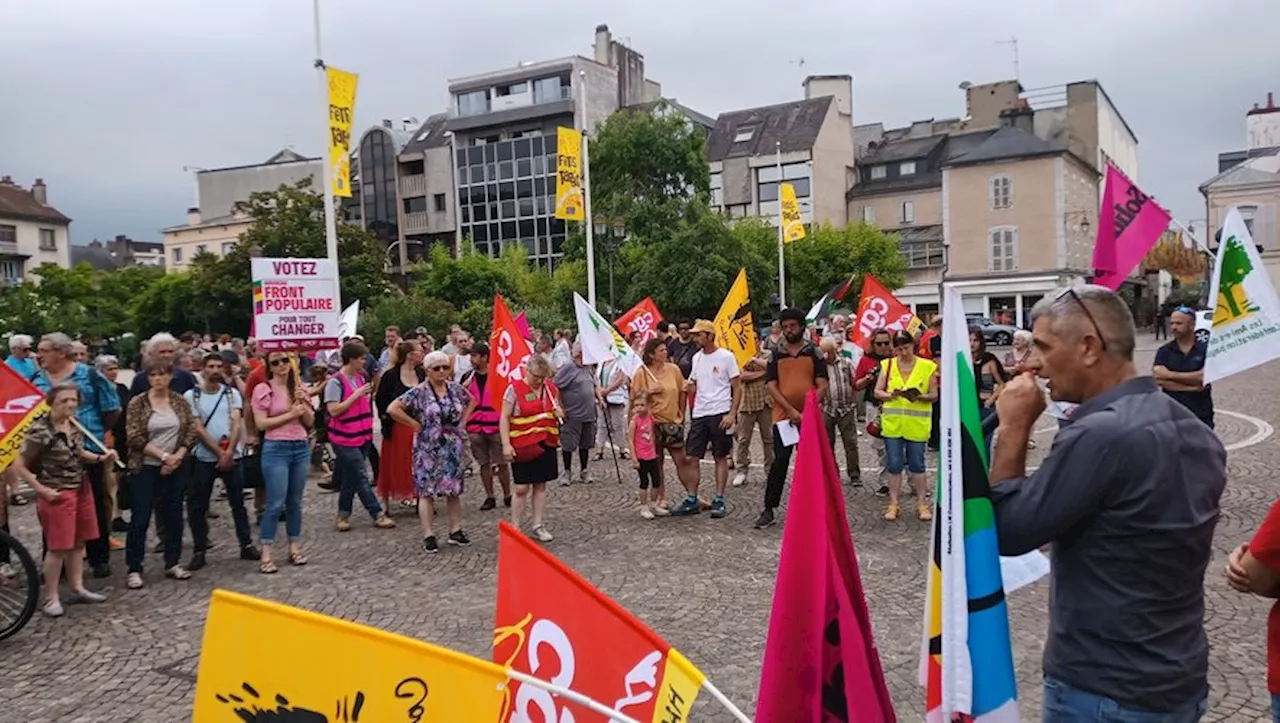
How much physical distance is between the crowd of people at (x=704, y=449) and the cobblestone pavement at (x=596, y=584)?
1.07 feet

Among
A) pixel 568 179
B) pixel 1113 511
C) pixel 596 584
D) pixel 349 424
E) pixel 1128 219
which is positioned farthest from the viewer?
pixel 568 179

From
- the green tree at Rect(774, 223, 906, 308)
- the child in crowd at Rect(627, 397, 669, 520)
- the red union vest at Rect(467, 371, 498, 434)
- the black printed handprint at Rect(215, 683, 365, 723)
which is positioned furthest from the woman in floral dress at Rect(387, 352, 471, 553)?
the green tree at Rect(774, 223, 906, 308)

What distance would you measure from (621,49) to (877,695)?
2337 inches

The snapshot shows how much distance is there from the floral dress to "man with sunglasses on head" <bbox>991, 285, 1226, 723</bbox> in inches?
254

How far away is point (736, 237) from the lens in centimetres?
3697

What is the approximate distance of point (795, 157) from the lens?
51.7 meters

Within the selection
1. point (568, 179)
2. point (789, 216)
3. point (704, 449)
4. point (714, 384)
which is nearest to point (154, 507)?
point (704, 449)

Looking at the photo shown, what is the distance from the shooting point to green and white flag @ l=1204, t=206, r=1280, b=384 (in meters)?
6.31

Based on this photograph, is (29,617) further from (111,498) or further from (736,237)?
(736,237)

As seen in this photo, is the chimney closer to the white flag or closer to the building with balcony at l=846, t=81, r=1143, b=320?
the building with balcony at l=846, t=81, r=1143, b=320

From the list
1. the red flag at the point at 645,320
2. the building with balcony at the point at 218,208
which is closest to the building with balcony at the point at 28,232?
the building with balcony at the point at 218,208

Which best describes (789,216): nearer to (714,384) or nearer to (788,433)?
(714,384)

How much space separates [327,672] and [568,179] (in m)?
18.4

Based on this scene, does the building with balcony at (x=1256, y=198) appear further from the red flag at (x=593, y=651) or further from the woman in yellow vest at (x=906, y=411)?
the red flag at (x=593, y=651)
